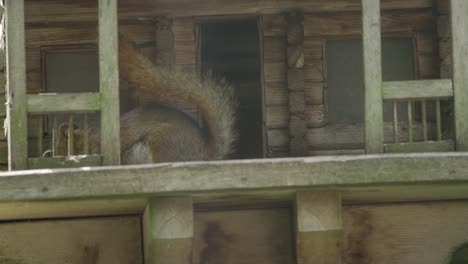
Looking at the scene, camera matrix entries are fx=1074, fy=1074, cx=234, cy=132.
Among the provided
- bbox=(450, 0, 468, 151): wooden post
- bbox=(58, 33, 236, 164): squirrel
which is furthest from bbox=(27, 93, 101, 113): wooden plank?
bbox=(450, 0, 468, 151): wooden post

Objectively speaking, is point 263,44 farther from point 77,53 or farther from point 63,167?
point 63,167

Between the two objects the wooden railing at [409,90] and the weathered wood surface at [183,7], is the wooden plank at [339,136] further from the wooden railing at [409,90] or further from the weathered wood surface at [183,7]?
the wooden railing at [409,90]

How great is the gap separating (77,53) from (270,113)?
1211 mm

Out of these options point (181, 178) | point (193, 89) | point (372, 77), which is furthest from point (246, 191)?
point (193, 89)

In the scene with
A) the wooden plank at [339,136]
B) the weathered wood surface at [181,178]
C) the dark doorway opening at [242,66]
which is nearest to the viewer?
the weathered wood surface at [181,178]

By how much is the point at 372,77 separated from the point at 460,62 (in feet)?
1.26

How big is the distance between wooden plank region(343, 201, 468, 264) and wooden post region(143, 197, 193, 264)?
82 cm

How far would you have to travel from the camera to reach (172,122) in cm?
578

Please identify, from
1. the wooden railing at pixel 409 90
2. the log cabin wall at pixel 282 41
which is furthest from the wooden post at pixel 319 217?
the log cabin wall at pixel 282 41

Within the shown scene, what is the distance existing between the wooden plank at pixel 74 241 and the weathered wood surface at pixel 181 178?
2.01 ft

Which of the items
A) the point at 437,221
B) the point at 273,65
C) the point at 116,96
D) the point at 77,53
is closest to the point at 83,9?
the point at 77,53

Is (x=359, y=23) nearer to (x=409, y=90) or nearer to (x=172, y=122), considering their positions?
(x=172, y=122)

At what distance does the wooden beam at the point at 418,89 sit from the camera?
14.9ft

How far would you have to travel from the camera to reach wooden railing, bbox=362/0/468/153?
14.6 ft
